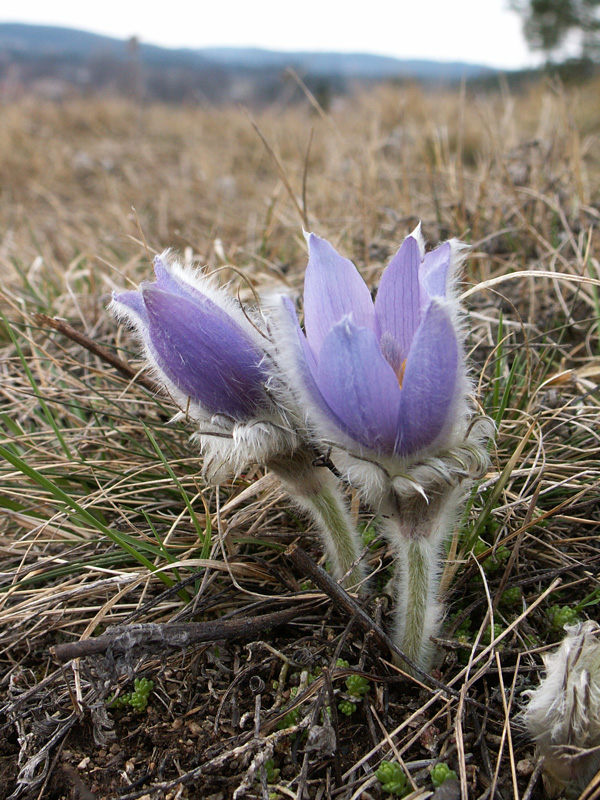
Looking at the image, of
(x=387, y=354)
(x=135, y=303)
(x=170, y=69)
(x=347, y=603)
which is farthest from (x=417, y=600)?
(x=170, y=69)

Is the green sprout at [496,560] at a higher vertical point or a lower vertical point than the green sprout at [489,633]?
higher

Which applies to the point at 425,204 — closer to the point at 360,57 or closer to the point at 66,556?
the point at 66,556

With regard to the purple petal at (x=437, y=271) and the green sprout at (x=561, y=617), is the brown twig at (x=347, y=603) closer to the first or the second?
the green sprout at (x=561, y=617)

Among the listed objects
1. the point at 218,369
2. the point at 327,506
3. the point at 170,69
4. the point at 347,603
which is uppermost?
the point at 170,69

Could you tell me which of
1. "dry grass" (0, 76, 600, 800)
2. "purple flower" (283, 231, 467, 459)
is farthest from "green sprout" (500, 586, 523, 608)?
"purple flower" (283, 231, 467, 459)

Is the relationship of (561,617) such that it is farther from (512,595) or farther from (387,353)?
(387,353)

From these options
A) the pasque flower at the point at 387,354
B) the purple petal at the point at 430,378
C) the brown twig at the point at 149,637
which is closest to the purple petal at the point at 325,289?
the pasque flower at the point at 387,354
